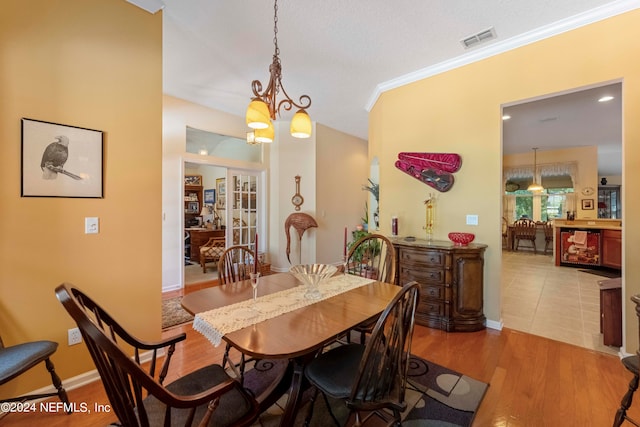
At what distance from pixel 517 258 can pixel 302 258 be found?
548cm

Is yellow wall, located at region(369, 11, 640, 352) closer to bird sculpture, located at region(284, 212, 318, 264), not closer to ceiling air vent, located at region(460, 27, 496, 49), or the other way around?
ceiling air vent, located at region(460, 27, 496, 49)

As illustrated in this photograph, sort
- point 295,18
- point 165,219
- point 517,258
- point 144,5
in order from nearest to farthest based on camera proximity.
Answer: point 144,5
point 295,18
point 165,219
point 517,258

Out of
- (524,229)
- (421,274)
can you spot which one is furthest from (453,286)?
(524,229)

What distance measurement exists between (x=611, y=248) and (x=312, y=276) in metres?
Result: 6.54

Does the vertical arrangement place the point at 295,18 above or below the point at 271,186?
above

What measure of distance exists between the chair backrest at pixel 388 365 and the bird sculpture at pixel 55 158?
2.29 meters

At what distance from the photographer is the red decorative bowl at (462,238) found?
2.88 m

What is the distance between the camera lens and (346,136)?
6.02 m

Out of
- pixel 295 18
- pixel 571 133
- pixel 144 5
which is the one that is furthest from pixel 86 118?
pixel 571 133

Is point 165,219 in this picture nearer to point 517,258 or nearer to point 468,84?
point 468,84

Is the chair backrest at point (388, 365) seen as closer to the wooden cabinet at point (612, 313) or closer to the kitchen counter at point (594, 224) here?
the wooden cabinet at point (612, 313)

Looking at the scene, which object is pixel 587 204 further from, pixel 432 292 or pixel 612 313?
pixel 432 292

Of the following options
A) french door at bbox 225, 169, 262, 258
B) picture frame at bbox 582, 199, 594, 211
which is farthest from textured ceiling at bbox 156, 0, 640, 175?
picture frame at bbox 582, 199, 594, 211

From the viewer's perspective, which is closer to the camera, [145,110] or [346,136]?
[145,110]
